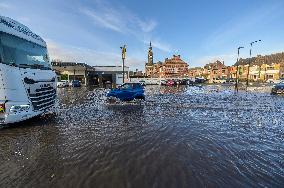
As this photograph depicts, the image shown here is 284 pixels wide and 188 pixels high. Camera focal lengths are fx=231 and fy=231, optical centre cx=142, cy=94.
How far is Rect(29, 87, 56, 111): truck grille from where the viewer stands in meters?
8.26

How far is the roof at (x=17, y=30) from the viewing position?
793 cm

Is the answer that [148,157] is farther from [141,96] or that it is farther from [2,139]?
[141,96]

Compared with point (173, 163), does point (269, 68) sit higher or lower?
higher

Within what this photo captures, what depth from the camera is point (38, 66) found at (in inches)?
360

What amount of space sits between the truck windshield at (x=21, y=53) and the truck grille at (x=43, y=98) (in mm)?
966

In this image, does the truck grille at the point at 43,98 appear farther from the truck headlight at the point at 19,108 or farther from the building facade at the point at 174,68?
the building facade at the point at 174,68

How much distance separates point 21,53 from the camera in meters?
8.39

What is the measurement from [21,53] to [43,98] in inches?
71.6

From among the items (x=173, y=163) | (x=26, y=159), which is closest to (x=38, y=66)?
(x=26, y=159)

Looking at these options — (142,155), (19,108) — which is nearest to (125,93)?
(19,108)

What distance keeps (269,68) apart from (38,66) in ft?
358

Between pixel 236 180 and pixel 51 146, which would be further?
pixel 51 146

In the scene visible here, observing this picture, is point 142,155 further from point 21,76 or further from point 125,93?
point 125,93

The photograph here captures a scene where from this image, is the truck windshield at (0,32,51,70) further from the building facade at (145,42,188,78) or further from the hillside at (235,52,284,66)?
the hillside at (235,52,284,66)
